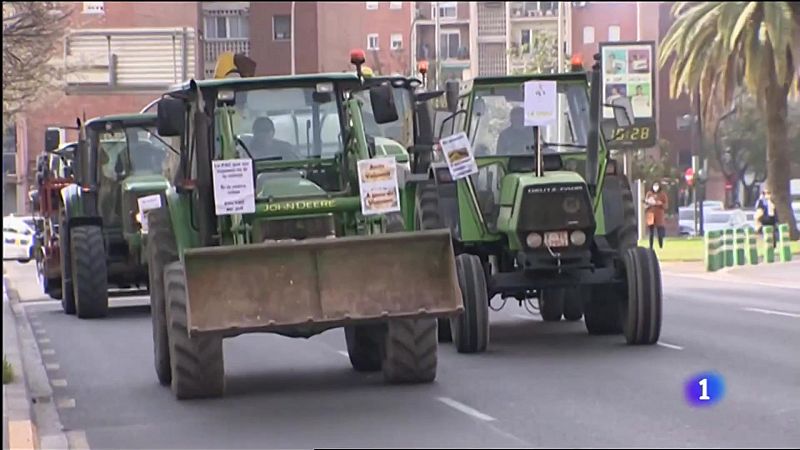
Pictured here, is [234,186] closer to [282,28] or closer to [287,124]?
[287,124]

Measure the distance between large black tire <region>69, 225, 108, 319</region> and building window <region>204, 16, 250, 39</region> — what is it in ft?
19.1

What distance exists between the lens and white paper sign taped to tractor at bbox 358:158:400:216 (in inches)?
491

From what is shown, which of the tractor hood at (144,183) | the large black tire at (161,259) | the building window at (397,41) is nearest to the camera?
the large black tire at (161,259)

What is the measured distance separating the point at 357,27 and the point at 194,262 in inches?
1091

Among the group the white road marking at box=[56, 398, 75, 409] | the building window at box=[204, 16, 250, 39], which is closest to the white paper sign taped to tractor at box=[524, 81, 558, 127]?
the white road marking at box=[56, 398, 75, 409]

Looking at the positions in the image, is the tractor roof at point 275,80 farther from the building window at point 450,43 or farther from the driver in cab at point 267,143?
the building window at point 450,43

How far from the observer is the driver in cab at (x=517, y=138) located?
54.9 feet

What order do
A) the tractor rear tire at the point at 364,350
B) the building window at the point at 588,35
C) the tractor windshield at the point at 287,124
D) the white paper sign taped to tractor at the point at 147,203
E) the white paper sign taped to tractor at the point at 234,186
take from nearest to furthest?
the white paper sign taped to tractor at the point at 234,186, the tractor windshield at the point at 287,124, the tractor rear tire at the point at 364,350, the white paper sign taped to tractor at the point at 147,203, the building window at the point at 588,35

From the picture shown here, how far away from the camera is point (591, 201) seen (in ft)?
52.1

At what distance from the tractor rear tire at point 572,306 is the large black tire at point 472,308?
126 inches

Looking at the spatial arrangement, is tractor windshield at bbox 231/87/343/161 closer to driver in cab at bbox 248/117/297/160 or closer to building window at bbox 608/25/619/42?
driver in cab at bbox 248/117/297/160

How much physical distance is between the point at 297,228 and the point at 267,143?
3.01ft

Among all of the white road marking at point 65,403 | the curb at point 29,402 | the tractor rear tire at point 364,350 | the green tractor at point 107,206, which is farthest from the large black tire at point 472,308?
the green tractor at point 107,206

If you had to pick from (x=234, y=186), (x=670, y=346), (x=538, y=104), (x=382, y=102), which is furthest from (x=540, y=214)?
(x=234, y=186)
